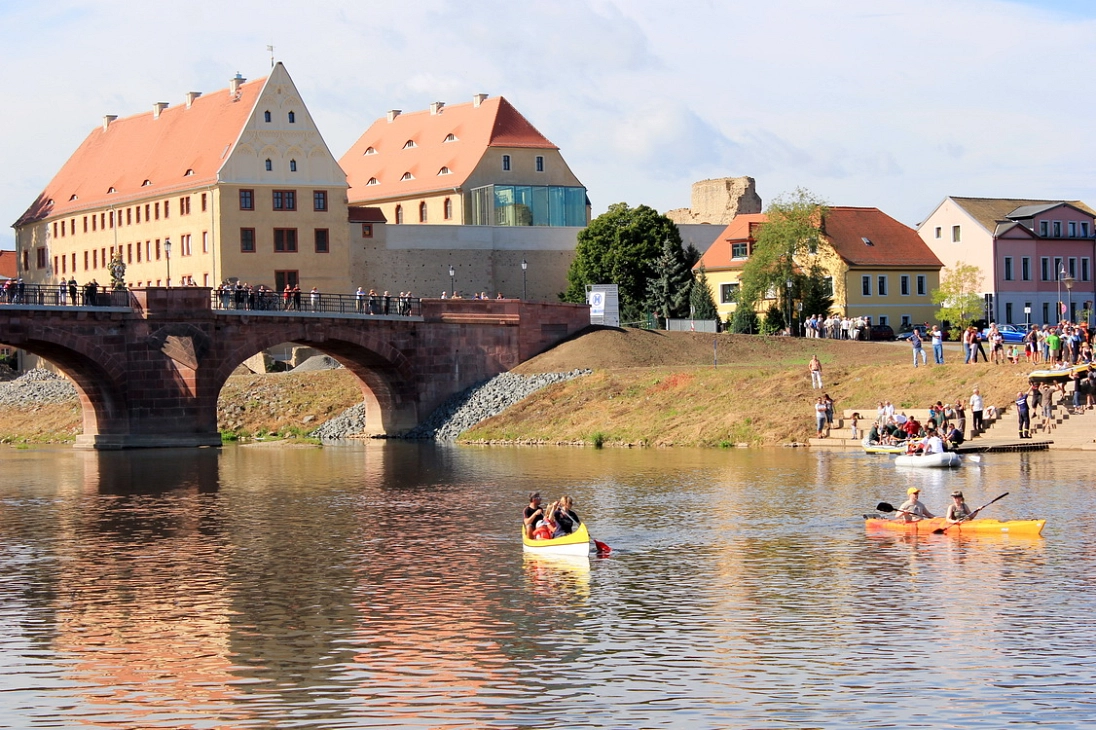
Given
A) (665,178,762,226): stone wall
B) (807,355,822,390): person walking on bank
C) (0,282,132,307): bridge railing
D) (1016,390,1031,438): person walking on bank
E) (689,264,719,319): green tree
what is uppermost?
(665,178,762,226): stone wall

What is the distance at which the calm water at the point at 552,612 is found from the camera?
20672 millimetres

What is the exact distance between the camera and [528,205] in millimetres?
115875

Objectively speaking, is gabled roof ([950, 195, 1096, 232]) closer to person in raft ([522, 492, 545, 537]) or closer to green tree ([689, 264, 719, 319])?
green tree ([689, 264, 719, 319])

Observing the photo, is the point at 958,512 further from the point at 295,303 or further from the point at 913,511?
the point at 295,303

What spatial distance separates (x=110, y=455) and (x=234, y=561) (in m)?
35.0

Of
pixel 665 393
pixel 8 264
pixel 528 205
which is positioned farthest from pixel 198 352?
pixel 8 264

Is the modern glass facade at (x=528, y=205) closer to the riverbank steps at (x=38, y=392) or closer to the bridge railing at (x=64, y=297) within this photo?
the riverbank steps at (x=38, y=392)

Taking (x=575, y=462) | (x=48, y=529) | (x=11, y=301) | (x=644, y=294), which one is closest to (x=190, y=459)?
(x=11, y=301)

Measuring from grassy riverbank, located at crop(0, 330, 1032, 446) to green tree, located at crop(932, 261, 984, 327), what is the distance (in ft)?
70.1

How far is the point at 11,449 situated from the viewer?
79.1 meters

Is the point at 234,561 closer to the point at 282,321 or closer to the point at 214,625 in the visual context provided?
the point at 214,625

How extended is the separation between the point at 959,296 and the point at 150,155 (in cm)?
5484

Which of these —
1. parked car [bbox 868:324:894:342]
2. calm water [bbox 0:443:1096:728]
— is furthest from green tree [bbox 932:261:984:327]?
calm water [bbox 0:443:1096:728]

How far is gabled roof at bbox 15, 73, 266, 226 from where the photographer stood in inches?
4053
